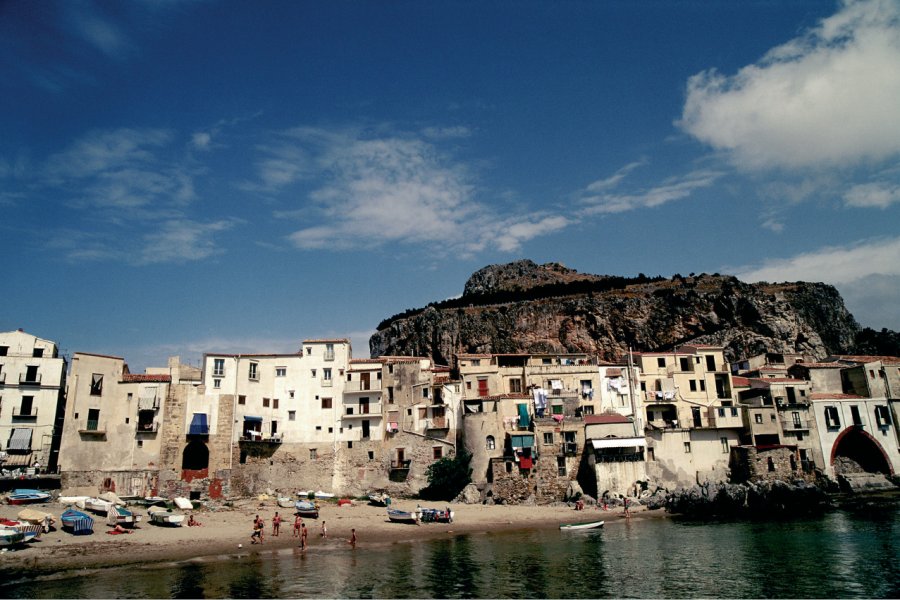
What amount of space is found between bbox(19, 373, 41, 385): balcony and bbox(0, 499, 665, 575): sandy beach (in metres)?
14.1

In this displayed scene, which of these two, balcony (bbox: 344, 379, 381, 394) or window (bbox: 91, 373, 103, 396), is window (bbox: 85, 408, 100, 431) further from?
balcony (bbox: 344, 379, 381, 394)

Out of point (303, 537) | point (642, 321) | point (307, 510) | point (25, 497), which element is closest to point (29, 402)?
point (25, 497)

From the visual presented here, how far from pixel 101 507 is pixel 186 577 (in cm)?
1792

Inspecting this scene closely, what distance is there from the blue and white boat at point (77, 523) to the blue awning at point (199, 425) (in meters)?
15.2

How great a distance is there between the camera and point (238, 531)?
46.2 meters

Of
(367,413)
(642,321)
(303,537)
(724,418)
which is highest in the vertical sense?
(642,321)

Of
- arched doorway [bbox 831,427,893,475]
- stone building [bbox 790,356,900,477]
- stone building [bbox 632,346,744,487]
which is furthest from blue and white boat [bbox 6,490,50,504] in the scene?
arched doorway [bbox 831,427,893,475]

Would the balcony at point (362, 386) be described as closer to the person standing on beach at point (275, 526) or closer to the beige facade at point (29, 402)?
the person standing on beach at point (275, 526)

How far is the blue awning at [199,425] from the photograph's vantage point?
58.2m

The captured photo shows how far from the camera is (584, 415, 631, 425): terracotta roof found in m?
59.6

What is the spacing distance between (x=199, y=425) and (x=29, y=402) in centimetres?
1551

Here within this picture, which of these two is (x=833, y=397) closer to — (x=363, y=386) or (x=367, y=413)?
(x=367, y=413)

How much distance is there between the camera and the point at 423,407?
6278 cm

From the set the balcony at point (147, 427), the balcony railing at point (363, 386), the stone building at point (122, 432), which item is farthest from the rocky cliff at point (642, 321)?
the balcony at point (147, 427)
